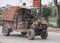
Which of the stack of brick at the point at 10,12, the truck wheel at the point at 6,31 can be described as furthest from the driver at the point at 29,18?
the truck wheel at the point at 6,31

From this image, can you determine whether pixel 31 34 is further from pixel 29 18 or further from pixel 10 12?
A: pixel 10 12

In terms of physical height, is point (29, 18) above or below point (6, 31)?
above

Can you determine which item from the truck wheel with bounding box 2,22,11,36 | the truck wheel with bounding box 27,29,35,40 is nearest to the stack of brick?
the truck wheel with bounding box 2,22,11,36

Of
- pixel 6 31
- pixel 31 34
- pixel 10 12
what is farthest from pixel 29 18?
pixel 6 31

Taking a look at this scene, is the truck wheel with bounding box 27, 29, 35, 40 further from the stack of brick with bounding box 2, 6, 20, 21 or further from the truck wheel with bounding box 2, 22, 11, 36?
the truck wheel with bounding box 2, 22, 11, 36

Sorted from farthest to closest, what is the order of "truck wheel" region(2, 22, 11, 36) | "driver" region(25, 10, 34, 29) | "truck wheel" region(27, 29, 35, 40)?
"truck wheel" region(2, 22, 11, 36) → "driver" region(25, 10, 34, 29) → "truck wheel" region(27, 29, 35, 40)

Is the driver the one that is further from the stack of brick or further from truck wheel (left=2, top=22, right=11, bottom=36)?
truck wheel (left=2, top=22, right=11, bottom=36)

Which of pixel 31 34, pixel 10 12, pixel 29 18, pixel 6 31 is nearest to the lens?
pixel 31 34

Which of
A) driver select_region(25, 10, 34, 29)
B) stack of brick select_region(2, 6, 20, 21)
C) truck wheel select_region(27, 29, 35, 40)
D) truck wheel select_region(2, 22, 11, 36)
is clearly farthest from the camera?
truck wheel select_region(2, 22, 11, 36)

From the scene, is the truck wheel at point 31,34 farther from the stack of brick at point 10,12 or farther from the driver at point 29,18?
the stack of brick at point 10,12

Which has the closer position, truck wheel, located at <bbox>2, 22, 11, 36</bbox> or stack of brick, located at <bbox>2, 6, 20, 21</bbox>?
stack of brick, located at <bbox>2, 6, 20, 21</bbox>

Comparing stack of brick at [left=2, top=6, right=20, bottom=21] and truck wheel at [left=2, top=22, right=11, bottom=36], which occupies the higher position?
stack of brick at [left=2, top=6, right=20, bottom=21]

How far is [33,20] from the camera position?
68.6 feet

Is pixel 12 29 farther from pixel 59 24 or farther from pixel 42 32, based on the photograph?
pixel 59 24
